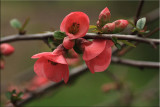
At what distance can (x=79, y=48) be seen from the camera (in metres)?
0.47

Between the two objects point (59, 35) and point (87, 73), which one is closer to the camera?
point (59, 35)

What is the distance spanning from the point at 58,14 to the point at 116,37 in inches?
113

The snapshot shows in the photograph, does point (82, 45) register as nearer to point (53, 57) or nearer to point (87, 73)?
point (53, 57)

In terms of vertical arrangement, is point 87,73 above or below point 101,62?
below

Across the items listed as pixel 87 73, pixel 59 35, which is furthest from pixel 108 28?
pixel 87 73

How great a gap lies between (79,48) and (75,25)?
56 millimetres

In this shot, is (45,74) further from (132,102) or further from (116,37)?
(132,102)

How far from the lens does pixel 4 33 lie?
282 cm

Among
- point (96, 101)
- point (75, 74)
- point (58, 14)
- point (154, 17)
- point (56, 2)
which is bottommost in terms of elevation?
point (96, 101)

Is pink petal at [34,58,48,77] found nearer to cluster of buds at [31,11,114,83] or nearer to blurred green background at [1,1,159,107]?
cluster of buds at [31,11,114,83]

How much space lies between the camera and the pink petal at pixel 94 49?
17.3 inches

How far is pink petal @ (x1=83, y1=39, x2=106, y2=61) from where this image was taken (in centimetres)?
44

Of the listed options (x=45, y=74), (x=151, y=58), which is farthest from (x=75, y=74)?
(x=151, y=58)

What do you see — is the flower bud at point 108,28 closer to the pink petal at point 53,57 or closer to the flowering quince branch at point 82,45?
the flowering quince branch at point 82,45
